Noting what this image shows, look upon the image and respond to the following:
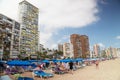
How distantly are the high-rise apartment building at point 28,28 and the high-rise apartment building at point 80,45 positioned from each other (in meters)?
50.7

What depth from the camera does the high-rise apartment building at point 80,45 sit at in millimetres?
117312

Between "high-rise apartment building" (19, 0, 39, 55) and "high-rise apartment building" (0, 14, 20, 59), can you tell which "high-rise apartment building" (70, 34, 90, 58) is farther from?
"high-rise apartment building" (0, 14, 20, 59)

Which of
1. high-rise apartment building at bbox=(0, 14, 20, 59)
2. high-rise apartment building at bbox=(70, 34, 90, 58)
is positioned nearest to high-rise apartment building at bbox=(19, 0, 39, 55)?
high-rise apartment building at bbox=(0, 14, 20, 59)

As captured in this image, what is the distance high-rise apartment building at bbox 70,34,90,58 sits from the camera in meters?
117

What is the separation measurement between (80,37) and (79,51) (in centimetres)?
1311

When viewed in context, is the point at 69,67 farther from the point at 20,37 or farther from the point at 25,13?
the point at 25,13

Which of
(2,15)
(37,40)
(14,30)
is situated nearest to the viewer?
(2,15)

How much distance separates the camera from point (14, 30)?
55062mm

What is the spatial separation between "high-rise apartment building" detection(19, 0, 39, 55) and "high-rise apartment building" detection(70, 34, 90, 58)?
50.7 m

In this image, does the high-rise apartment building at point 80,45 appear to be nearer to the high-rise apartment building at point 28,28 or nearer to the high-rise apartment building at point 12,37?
the high-rise apartment building at point 28,28

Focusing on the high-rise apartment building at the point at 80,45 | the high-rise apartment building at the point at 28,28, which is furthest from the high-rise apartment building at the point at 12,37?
the high-rise apartment building at the point at 80,45

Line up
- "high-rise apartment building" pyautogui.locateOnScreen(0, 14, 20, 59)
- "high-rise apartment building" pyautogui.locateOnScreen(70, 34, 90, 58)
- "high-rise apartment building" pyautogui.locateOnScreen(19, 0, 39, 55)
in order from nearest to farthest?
"high-rise apartment building" pyautogui.locateOnScreen(0, 14, 20, 59) → "high-rise apartment building" pyautogui.locateOnScreen(19, 0, 39, 55) → "high-rise apartment building" pyautogui.locateOnScreen(70, 34, 90, 58)

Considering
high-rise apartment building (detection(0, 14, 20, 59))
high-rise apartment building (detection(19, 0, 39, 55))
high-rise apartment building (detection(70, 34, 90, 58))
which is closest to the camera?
high-rise apartment building (detection(0, 14, 20, 59))

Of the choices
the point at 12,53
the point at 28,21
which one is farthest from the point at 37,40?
the point at 12,53
